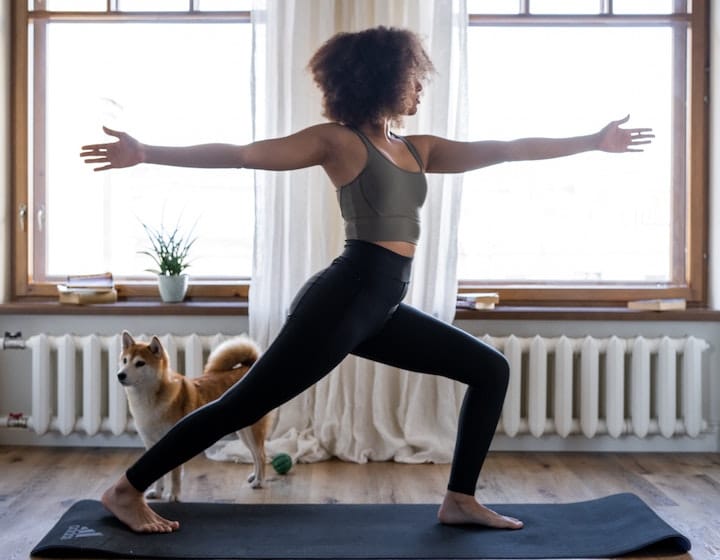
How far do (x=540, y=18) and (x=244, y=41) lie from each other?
4.13 ft

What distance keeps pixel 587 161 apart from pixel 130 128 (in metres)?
1.97

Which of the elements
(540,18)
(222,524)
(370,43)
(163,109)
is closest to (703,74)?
(540,18)

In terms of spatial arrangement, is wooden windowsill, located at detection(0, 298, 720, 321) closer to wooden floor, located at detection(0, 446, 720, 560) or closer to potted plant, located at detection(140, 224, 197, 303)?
potted plant, located at detection(140, 224, 197, 303)

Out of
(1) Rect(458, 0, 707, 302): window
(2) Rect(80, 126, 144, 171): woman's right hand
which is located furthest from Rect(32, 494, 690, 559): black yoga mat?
(1) Rect(458, 0, 707, 302): window

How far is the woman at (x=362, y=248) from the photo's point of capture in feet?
7.71

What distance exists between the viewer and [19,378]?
386cm

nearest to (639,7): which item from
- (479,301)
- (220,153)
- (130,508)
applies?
(479,301)

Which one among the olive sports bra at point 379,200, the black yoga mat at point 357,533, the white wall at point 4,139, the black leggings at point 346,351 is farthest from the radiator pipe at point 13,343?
the olive sports bra at point 379,200

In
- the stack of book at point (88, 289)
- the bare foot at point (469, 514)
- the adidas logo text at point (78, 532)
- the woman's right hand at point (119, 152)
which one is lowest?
the adidas logo text at point (78, 532)

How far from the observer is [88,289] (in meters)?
3.79

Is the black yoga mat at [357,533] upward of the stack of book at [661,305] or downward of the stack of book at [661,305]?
downward

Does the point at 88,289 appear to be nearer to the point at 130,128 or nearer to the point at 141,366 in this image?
the point at 130,128

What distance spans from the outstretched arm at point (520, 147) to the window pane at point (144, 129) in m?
1.51

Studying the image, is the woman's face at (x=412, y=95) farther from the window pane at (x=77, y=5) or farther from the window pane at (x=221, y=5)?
the window pane at (x=77, y=5)
